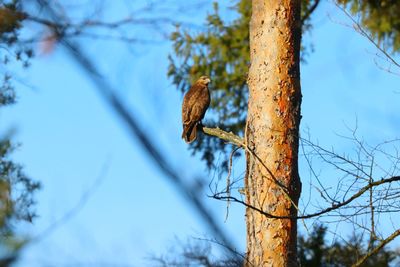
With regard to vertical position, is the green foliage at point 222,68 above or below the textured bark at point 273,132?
above

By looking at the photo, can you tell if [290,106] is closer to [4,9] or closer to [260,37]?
[260,37]

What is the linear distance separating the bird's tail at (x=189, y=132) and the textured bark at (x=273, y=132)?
100 inches

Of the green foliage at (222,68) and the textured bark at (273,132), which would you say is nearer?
the textured bark at (273,132)

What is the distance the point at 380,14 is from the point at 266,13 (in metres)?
6.17

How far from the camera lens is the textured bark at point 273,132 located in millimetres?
5656

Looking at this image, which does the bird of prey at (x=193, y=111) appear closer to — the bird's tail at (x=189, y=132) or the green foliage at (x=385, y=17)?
the bird's tail at (x=189, y=132)

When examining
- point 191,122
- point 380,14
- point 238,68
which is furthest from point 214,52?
point 191,122

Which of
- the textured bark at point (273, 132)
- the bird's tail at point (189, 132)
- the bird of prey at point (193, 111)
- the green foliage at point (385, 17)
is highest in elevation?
the green foliage at point (385, 17)

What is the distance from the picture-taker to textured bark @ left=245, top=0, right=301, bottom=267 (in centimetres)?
566

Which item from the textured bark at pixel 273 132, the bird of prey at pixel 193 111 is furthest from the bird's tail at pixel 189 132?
the textured bark at pixel 273 132

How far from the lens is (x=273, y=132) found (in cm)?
582

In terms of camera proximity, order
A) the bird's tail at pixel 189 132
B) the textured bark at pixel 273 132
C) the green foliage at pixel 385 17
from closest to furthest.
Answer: the textured bark at pixel 273 132
the bird's tail at pixel 189 132
the green foliage at pixel 385 17

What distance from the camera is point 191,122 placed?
8812 millimetres

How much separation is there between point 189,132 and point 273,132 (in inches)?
117
